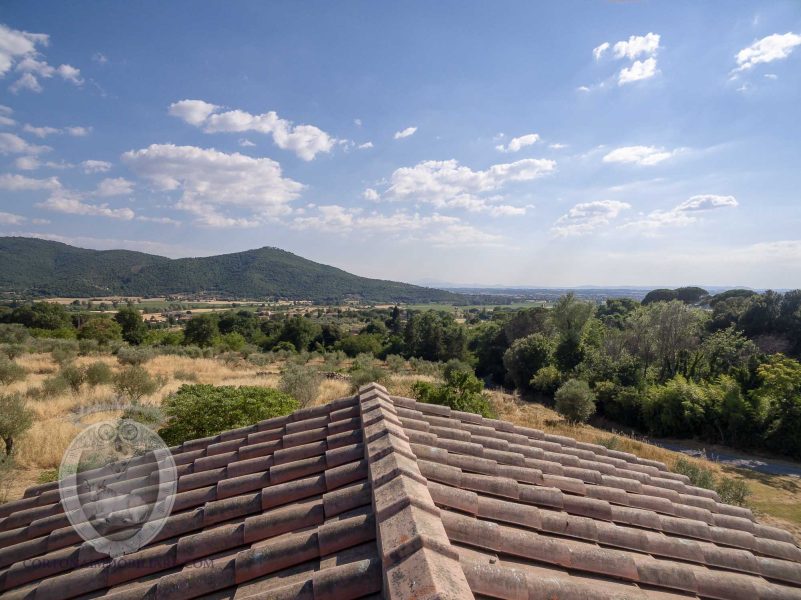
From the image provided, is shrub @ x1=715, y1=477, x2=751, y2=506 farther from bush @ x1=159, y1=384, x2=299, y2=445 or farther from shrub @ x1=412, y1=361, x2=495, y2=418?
bush @ x1=159, y1=384, x2=299, y2=445

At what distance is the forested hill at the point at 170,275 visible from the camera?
12469 centimetres

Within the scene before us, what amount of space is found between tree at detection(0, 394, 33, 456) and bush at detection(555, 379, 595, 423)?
21755 mm

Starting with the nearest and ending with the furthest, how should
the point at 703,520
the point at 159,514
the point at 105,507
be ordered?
the point at 159,514 → the point at 105,507 → the point at 703,520

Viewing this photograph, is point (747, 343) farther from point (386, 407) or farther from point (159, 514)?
point (159, 514)

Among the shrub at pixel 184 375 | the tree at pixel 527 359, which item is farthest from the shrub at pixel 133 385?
the tree at pixel 527 359

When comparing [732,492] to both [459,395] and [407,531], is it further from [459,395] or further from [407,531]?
[407,531]

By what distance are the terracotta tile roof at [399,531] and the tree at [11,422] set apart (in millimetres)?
6834

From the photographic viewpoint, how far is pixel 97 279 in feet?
438

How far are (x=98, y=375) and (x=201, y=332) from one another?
2712 centimetres

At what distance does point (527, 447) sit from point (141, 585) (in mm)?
3882

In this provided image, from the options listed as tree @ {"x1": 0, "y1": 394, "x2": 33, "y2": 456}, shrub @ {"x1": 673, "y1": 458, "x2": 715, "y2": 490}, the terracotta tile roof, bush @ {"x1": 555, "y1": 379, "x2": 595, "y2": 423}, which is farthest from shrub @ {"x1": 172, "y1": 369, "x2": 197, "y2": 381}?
shrub @ {"x1": 673, "y1": 458, "x2": 715, "y2": 490}

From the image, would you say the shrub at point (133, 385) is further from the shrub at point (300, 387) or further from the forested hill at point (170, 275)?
the forested hill at point (170, 275)

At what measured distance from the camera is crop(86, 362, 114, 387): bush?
16.0 meters

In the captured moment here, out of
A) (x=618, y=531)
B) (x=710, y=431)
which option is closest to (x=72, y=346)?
(x=618, y=531)
